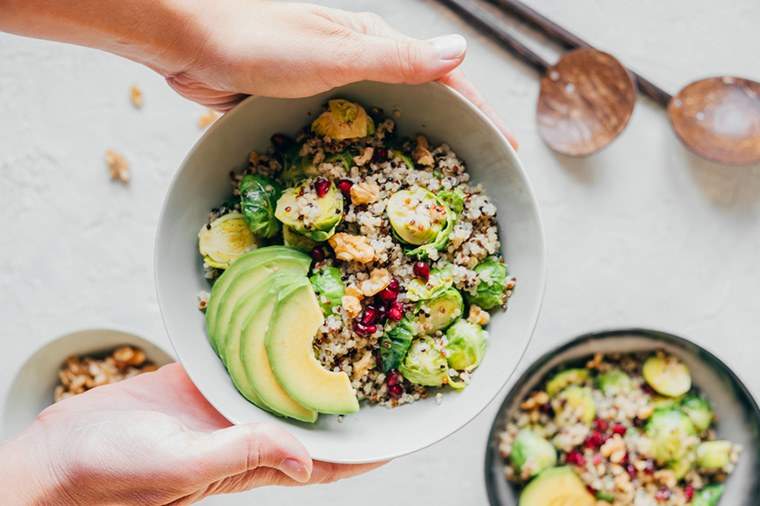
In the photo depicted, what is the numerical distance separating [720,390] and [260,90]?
1430 mm

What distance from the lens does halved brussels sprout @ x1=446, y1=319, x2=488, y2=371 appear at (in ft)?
5.20

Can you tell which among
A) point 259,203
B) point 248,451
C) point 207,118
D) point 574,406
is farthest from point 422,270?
point 207,118

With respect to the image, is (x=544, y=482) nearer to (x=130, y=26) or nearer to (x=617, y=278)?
(x=617, y=278)

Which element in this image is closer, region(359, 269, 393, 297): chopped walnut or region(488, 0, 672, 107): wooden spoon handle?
region(359, 269, 393, 297): chopped walnut

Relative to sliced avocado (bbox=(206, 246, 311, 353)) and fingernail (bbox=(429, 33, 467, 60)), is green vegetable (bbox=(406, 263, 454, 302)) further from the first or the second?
fingernail (bbox=(429, 33, 467, 60))

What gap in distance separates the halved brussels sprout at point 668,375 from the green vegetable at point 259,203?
1.11m

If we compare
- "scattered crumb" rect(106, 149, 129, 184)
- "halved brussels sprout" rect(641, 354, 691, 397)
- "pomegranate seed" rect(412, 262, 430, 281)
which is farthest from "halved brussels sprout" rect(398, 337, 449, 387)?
"scattered crumb" rect(106, 149, 129, 184)

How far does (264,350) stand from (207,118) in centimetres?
87

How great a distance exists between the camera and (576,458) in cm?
205

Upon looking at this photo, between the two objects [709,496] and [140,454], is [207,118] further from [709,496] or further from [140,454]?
[709,496]

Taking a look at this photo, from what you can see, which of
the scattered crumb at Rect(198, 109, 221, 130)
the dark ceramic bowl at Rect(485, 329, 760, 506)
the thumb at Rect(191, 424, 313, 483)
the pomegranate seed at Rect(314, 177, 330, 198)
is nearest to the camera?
the thumb at Rect(191, 424, 313, 483)

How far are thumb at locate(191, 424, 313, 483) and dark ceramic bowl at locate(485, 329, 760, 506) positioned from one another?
2.21 ft

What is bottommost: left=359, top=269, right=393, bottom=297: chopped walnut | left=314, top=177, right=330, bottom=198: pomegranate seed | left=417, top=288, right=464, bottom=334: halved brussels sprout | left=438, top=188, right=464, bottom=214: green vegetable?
left=417, top=288, right=464, bottom=334: halved brussels sprout

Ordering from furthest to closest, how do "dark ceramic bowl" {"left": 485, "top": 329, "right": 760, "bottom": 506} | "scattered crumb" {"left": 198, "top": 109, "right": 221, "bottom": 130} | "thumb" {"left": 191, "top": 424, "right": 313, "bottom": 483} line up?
"scattered crumb" {"left": 198, "top": 109, "right": 221, "bottom": 130}
"dark ceramic bowl" {"left": 485, "top": 329, "right": 760, "bottom": 506}
"thumb" {"left": 191, "top": 424, "right": 313, "bottom": 483}
